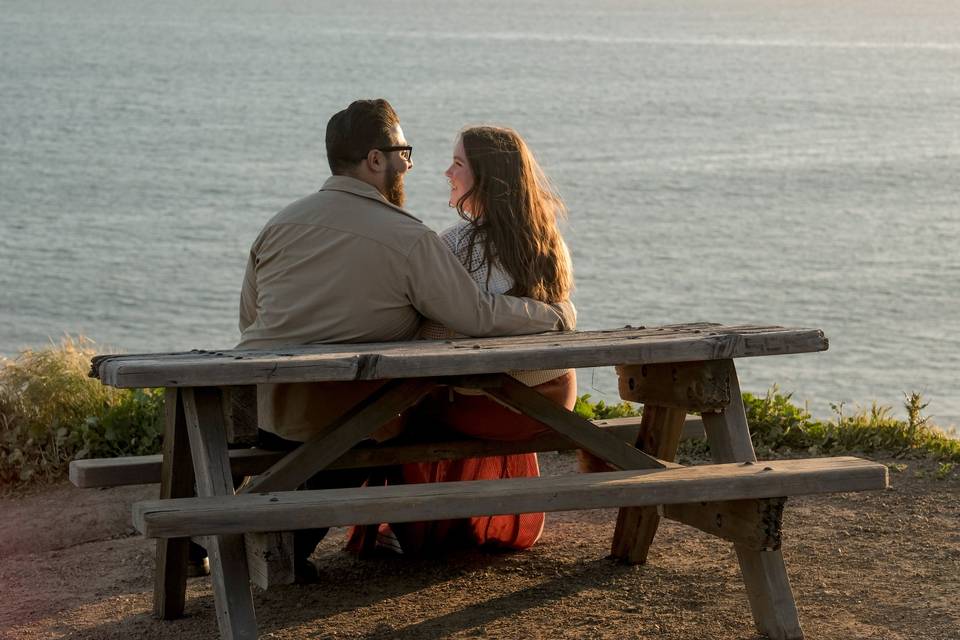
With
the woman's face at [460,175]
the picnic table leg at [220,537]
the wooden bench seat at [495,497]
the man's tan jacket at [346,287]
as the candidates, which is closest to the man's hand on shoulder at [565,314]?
the man's tan jacket at [346,287]

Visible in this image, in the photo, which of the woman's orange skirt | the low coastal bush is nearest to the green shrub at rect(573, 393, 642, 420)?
the low coastal bush

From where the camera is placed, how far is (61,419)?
6539 millimetres

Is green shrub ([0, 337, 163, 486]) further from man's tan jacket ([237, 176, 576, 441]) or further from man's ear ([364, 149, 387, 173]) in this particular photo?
man's ear ([364, 149, 387, 173])

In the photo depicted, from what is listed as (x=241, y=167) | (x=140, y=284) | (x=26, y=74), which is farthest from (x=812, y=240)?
(x=26, y=74)

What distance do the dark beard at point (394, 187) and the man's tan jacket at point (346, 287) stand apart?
11 cm

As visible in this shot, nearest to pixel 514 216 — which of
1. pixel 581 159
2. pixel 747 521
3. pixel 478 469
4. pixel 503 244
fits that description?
pixel 503 244

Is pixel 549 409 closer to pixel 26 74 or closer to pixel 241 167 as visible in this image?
pixel 241 167

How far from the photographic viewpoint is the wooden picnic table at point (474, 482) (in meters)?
3.27

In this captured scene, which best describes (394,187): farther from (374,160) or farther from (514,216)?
(514,216)

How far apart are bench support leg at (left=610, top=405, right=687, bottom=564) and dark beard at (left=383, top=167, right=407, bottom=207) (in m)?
1.07

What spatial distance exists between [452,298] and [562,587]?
112 cm

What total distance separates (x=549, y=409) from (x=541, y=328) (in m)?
0.32

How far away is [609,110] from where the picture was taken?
172ft

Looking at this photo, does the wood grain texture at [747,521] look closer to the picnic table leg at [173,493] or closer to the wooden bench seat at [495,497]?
the wooden bench seat at [495,497]
